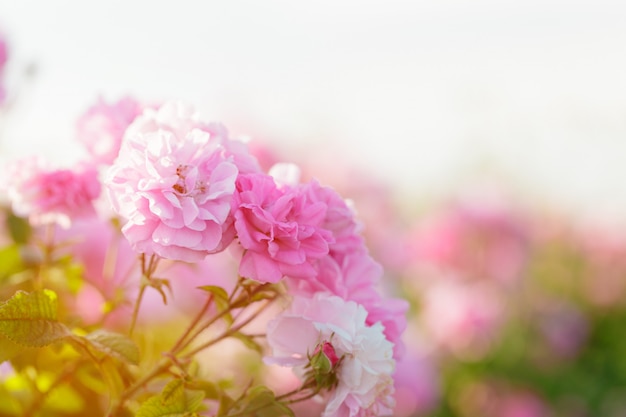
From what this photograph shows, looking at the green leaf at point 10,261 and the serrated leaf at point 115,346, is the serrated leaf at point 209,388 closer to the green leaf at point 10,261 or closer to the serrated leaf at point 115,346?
the serrated leaf at point 115,346

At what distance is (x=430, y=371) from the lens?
1807 millimetres

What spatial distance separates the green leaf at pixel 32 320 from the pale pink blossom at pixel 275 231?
15 centimetres

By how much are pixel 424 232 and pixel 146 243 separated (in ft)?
6.59

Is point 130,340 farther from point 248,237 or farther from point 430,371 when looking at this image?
point 430,371

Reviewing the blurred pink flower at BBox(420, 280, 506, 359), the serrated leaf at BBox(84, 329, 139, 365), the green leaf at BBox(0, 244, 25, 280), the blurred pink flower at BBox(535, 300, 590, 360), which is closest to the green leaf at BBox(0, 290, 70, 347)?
the serrated leaf at BBox(84, 329, 139, 365)

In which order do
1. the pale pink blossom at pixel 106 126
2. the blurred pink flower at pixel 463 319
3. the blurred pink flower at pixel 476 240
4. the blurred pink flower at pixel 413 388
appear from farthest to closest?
1. the blurred pink flower at pixel 476 240
2. the blurred pink flower at pixel 463 319
3. the blurred pink flower at pixel 413 388
4. the pale pink blossom at pixel 106 126

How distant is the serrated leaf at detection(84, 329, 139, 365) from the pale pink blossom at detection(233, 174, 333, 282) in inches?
4.5

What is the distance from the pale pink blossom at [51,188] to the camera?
0.70 metres

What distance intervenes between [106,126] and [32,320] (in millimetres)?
203

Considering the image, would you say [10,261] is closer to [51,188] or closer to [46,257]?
[46,257]

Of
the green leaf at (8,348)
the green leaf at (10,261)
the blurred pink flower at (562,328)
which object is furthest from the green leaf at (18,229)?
the blurred pink flower at (562,328)

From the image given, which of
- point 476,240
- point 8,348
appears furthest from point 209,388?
point 476,240

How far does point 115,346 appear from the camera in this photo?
0.58m

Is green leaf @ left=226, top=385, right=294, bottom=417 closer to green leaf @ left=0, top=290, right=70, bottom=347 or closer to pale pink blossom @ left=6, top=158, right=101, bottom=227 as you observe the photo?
green leaf @ left=0, top=290, right=70, bottom=347
